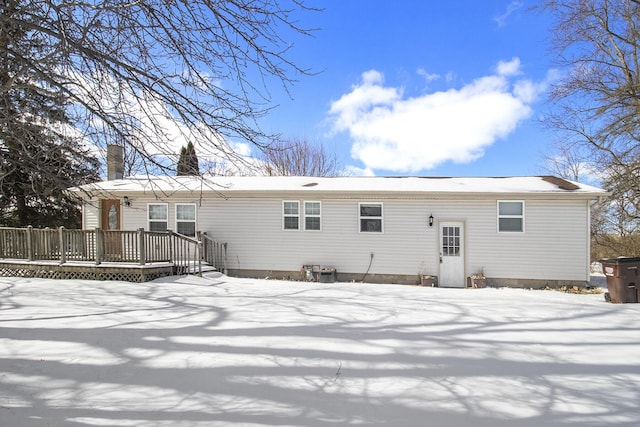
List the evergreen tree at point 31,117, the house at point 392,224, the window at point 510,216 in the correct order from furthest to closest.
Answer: the window at point 510,216
the house at point 392,224
the evergreen tree at point 31,117

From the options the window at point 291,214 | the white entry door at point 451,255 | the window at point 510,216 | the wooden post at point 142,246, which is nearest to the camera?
the wooden post at point 142,246

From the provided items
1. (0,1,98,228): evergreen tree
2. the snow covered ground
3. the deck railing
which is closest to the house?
the deck railing

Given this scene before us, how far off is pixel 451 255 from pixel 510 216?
2105 mm

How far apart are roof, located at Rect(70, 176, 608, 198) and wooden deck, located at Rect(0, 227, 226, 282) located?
Answer: 1.63m

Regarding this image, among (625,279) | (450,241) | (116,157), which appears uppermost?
(116,157)

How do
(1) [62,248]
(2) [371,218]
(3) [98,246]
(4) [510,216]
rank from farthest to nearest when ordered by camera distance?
(2) [371,218], (4) [510,216], (1) [62,248], (3) [98,246]

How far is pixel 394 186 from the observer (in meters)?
12.1

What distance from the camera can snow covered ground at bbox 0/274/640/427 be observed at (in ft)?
9.62

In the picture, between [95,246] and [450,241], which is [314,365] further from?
[95,246]

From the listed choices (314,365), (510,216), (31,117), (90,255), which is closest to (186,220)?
(90,255)

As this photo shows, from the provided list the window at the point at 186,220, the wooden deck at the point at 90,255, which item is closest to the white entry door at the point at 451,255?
the wooden deck at the point at 90,255

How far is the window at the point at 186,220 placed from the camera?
12.7 metres

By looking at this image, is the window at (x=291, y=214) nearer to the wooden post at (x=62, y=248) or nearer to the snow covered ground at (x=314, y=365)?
the snow covered ground at (x=314, y=365)

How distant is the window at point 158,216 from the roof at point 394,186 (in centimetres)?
59
